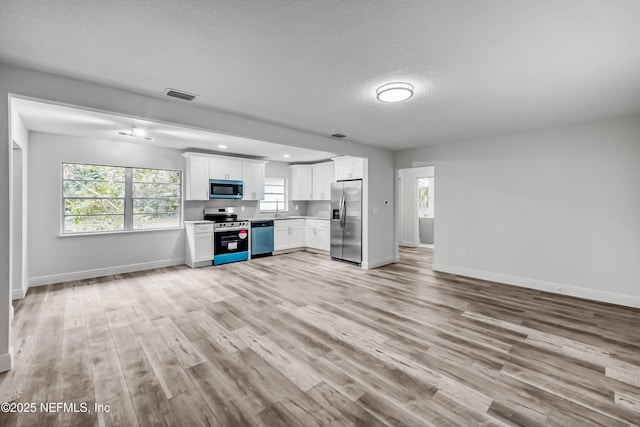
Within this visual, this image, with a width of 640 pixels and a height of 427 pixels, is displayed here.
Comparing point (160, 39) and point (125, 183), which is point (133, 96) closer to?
point (160, 39)

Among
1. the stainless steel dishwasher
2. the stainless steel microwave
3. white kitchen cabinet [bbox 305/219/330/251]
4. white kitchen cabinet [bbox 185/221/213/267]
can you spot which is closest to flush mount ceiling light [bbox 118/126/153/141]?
the stainless steel microwave

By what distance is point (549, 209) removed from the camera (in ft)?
14.0

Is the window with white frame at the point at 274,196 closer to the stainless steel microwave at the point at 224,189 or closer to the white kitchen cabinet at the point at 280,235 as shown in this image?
the white kitchen cabinet at the point at 280,235

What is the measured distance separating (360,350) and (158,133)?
4640mm

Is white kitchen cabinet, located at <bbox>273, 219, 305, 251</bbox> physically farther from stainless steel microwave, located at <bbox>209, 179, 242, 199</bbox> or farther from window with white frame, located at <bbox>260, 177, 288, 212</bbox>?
stainless steel microwave, located at <bbox>209, 179, 242, 199</bbox>

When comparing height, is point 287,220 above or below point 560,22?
below

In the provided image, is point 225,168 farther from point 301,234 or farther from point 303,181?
point 301,234

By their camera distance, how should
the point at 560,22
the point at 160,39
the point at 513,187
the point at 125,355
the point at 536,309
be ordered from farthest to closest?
the point at 513,187 < the point at 536,309 < the point at 125,355 < the point at 160,39 < the point at 560,22

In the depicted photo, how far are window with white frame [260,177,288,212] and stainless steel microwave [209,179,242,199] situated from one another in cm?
104

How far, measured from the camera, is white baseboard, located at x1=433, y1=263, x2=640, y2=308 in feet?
12.2

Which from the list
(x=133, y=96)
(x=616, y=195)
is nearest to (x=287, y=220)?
(x=133, y=96)

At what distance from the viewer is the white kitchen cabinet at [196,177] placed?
6023 millimetres

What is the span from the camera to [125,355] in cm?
251

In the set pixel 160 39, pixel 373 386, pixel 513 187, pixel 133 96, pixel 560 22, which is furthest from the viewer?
pixel 513 187
